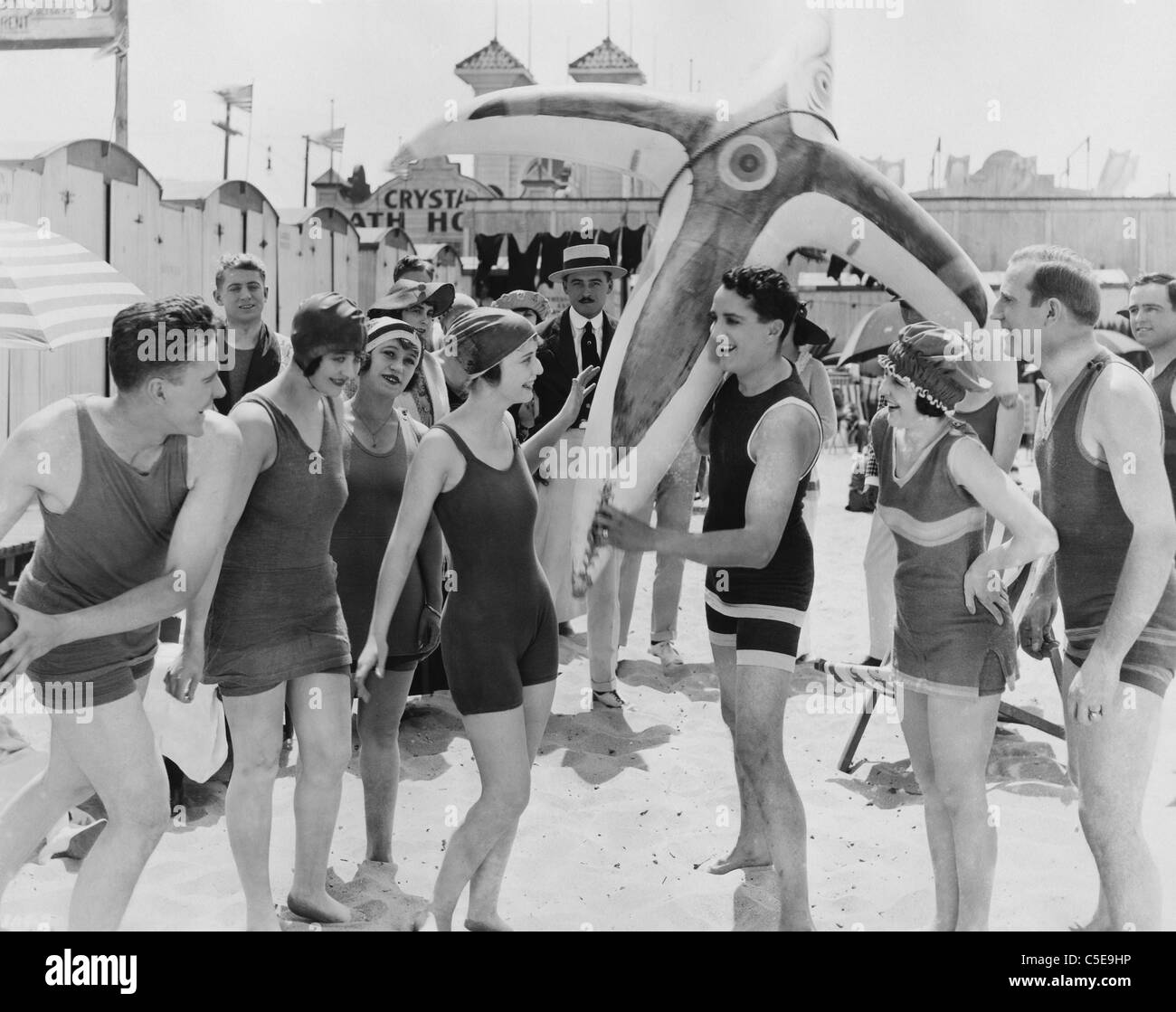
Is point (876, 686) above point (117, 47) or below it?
below

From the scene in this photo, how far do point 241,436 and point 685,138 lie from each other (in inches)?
67.2

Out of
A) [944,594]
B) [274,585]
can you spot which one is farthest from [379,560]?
[944,594]

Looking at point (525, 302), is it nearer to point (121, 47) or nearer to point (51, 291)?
point (51, 291)

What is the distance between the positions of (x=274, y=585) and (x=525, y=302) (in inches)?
103

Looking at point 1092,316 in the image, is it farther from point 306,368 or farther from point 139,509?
point 139,509

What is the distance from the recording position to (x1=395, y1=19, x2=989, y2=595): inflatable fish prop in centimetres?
317

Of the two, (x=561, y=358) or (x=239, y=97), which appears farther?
(x=239, y=97)

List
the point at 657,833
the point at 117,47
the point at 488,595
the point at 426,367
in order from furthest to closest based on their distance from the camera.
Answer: the point at 117,47
the point at 426,367
the point at 657,833
the point at 488,595

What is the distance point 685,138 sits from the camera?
10.7ft

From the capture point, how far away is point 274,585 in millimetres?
2568

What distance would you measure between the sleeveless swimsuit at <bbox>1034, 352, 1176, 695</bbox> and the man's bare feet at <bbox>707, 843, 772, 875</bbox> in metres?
1.12

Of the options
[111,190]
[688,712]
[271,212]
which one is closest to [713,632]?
[688,712]

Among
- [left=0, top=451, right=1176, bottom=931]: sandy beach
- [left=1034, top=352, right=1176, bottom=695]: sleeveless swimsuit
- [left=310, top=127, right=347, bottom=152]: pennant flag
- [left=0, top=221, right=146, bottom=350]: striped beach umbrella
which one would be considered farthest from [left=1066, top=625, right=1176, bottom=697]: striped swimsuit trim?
[left=310, top=127, right=347, bottom=152]: pennant flag

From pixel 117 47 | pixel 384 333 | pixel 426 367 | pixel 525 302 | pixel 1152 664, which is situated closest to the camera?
pixel 1152 664
